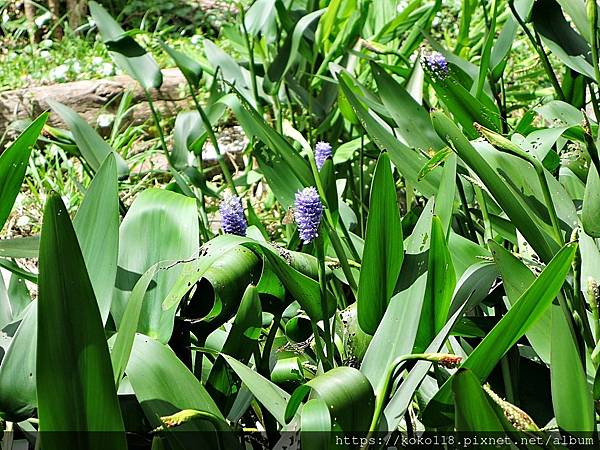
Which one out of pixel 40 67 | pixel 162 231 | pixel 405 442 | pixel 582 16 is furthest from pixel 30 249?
pixel 40 67

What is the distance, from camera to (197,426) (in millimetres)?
877

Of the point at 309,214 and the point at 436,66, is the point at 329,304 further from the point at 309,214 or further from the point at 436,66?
the point at 436,66

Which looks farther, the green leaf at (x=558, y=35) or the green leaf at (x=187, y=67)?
the green leaf at (x=187, y=67)

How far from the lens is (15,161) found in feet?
3.47

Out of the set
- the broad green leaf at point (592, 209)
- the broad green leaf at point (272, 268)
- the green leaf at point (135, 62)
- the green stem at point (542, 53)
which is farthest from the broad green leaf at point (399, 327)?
the green leaf at point (135, 62)

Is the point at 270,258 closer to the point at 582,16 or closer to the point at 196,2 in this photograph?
the point at 582,16

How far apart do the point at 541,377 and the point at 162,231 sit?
1.65 feet

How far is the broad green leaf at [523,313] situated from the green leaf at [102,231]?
37 cm

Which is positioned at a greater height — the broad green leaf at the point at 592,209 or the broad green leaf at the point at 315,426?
the broad green leaf at the point at 592,209

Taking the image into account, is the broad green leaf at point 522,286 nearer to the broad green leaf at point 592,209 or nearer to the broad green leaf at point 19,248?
the broad green leaf at point 592,209

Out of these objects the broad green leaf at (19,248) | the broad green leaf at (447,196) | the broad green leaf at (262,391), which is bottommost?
the broad green leaf at (262,391)

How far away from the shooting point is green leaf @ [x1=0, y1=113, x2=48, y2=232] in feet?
3.41

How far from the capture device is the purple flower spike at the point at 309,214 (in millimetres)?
985

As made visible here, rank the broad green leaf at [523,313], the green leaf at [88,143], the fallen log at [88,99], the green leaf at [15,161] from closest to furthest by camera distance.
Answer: the broad green leaf at [523,313]
the green leaf at [15,161]
the green leaf at [88,143]
the fallen log at [88,99]
